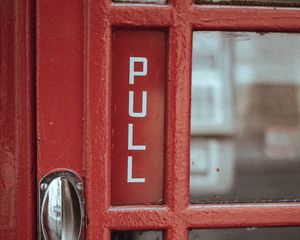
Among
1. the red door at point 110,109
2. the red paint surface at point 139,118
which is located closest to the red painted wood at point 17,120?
the red door at point 110,109

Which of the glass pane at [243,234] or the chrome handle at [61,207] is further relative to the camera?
the glass pane at [243,234]

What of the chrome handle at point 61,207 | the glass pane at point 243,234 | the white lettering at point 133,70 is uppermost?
the white lettering at point 133,70

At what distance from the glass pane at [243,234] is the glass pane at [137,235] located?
8 cm

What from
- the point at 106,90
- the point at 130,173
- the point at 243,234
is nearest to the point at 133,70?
the point at 106,90

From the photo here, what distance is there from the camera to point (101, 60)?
0.95 metres

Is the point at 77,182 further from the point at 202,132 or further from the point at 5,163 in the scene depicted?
the point at 202,132

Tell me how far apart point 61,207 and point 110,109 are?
0.23 metres

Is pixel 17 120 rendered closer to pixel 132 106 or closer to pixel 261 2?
pixel 132 106

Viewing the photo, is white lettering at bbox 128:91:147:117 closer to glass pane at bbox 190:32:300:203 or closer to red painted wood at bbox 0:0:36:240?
glass pane at bbox 190:32:300:203

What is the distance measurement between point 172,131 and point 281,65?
296 mm

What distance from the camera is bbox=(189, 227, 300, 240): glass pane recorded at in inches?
40.4

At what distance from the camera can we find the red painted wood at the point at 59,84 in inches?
36.9

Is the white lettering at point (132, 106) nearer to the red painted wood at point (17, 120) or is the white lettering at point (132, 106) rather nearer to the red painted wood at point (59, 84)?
the red painted wood at point (59, 84)

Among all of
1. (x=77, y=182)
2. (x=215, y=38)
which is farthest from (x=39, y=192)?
(x=215, y=38)
